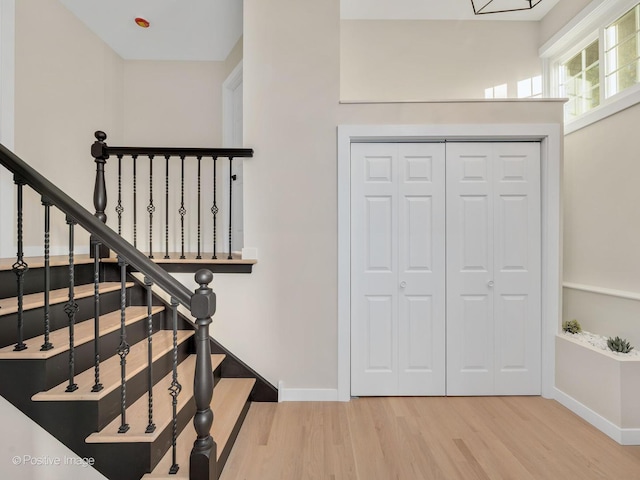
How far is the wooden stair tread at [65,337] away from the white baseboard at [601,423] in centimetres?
324

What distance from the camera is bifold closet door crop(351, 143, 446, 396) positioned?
2.82 metres

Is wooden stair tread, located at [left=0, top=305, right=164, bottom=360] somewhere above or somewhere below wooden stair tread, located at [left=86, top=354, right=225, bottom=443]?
above

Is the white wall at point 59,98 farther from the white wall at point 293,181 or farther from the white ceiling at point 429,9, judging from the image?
the white ceiling at point 429,9

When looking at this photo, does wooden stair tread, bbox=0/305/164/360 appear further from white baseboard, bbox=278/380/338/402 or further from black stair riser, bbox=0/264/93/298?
white baseboard, bbox=278/380/338/402

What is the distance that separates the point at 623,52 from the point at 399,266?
2554 mm

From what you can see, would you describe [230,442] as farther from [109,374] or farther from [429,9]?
[429,9]

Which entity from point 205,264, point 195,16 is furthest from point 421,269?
point 195,16

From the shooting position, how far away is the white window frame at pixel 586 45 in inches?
106

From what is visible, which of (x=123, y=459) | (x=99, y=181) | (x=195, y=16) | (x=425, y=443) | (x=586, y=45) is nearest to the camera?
(x=123, y=459)

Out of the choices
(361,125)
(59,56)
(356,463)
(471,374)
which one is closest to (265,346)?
(356,463)

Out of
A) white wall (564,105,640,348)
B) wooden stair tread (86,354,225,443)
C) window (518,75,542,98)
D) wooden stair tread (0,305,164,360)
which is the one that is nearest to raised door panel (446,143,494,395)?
white wall (564,105,640,348)

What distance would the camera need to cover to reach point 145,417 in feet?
5.75

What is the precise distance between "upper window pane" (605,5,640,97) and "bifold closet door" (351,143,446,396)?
156 cm

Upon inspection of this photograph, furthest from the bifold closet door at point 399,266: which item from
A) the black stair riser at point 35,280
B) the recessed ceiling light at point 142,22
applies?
the recessed ceiling light at point 142,22
